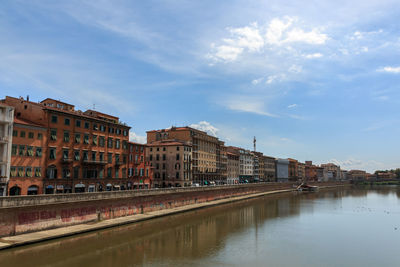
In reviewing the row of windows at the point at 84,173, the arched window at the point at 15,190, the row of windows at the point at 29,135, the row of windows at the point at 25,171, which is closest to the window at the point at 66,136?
the row of windows at the point at 29,135

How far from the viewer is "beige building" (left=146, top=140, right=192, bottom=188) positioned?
85938 mm

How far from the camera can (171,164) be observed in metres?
86.8

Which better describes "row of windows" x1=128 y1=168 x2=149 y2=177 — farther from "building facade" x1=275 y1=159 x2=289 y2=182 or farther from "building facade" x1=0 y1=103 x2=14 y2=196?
"building facade" x1=275 y1=159 x2=289 y2=182

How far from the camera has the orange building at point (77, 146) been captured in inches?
1866

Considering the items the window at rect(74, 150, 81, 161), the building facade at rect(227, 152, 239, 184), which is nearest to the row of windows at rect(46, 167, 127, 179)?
the window at rect(74, 150, 81, 161)

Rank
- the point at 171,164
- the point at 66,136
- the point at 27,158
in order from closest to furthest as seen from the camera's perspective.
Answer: the point at 27,158 → the point at 66,136 → the point at 171,164

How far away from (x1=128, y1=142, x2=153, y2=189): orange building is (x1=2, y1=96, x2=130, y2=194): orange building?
6.50ft

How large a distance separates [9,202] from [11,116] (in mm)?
14839

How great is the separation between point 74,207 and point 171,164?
161 ft

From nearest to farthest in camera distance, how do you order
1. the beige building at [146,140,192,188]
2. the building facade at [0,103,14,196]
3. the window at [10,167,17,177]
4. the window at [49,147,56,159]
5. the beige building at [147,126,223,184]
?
1. the building facade at [0,103,14,196]
2. the window at [10,167,17,177]
3. the window at [49,147,56,159]
4. the beige building at [146,140,192,188]
5. the beige building at [147,126,223,184]

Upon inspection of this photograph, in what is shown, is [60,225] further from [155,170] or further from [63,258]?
[155,170]

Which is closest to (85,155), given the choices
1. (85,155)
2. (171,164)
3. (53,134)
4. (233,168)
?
(85,155)

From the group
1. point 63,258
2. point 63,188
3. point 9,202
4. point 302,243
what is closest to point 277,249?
point 302,243

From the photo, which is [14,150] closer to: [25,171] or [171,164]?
[25,171]
